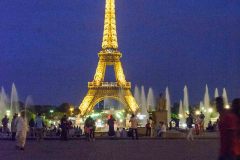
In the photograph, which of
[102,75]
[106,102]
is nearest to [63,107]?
[106,102]

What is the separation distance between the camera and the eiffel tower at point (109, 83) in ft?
286

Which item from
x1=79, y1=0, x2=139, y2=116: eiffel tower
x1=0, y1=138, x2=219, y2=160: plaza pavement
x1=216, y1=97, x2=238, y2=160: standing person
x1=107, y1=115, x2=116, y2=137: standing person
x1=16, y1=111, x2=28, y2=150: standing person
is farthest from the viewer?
x1=79, y1=0, x2=139, y2=116: eiffel tower

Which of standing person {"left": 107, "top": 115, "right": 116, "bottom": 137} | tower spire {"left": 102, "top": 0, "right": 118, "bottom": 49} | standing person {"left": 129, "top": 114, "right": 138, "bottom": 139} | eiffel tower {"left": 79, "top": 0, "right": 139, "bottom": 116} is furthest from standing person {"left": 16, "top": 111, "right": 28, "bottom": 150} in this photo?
tower spire {"left": 102, "top": 0, "right": 118, "bottom": 49}

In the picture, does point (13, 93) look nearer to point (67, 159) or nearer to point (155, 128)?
point (155, 128)

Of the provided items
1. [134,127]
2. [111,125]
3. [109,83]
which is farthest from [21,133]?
[109,83]

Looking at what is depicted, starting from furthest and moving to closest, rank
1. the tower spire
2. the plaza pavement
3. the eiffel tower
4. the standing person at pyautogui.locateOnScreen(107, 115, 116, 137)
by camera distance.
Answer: the eiffel tower → the tower spire → the standing person at pyautogui.locateOnScreen(107, 115, 116, 137) → the plaza pavement

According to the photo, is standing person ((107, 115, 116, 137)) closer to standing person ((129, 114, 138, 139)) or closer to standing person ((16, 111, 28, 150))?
standing person ((129, 114, 138, 139))

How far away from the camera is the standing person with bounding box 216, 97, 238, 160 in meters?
9.62

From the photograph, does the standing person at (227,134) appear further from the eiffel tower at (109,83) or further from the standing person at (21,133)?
the eiffel tower at (109,83)

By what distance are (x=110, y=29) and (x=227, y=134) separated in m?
78.6

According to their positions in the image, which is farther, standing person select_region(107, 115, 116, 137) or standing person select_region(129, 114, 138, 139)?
standing person select_region(107, 115, 116, 137)

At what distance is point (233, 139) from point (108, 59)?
7882cm

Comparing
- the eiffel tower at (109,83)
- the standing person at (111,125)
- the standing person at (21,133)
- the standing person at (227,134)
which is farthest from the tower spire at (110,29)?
the standing person at (227,134)

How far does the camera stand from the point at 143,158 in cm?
1806
